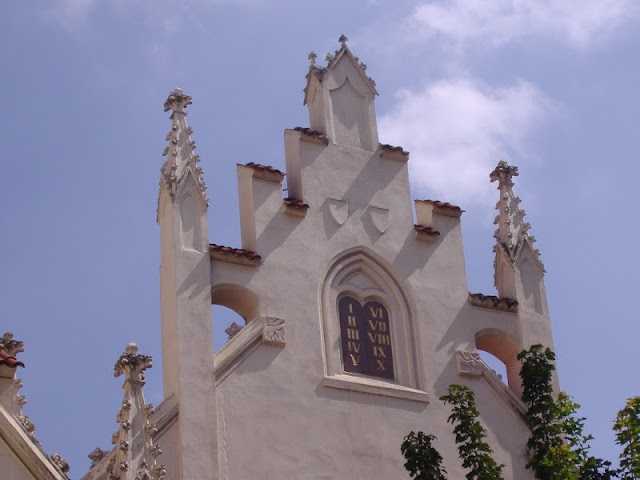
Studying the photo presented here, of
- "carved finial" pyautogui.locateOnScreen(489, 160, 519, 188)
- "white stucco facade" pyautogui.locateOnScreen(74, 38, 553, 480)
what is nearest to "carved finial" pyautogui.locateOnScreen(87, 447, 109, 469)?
"white stucco facade" pyautogui.locateOnScreen(74, 38, 553, 480)

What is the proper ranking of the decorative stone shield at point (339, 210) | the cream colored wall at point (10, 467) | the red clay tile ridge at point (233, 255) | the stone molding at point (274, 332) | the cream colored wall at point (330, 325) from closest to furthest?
the cream colored wall at point (10, 467)
the cream colored wall at point (330, 325)
the stone molding at point (274, 332)
the red clay tile ridge at point (233, 255)
the decorative stone shield at point (339, 210)

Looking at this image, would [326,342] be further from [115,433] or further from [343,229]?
[115,433]

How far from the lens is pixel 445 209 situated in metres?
29.7

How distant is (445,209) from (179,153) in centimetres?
413

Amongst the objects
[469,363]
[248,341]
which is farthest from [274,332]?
[469,363]

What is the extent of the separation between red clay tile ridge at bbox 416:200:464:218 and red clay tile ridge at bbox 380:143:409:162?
0.77 m

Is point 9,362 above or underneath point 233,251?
underneath

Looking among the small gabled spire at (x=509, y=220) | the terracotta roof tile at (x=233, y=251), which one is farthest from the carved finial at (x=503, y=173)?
the terracotta roof tile at (x=233, y=251)

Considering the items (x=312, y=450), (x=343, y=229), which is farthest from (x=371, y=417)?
(x=343, y=229)

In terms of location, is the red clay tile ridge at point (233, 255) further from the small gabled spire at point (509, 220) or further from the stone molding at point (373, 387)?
the small gabled spire at point (509, 220)

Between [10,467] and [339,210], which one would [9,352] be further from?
[339,210]

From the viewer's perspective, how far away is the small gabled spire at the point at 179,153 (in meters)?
27.9

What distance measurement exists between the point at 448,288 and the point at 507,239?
1402mm

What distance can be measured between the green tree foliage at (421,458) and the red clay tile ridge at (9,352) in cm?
472
